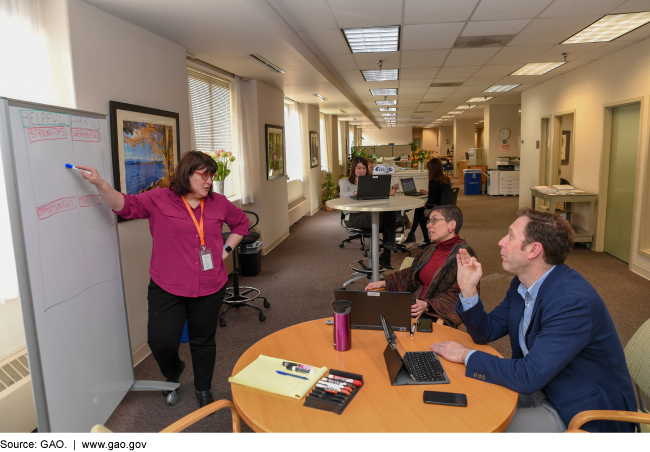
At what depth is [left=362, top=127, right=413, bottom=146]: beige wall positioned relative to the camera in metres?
26.0

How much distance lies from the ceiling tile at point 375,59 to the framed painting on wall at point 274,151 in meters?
1.71

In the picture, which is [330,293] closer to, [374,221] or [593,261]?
[374,221]

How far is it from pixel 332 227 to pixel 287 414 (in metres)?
7.81

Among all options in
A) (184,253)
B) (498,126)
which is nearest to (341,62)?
(184,253)

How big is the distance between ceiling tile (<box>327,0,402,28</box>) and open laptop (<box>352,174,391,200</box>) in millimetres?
1553

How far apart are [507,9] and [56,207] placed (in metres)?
3.99

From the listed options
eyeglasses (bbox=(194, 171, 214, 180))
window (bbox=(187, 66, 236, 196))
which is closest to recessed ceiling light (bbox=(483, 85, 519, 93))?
window (bbox=(187, 66, 236, 196))

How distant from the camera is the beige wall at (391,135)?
85.1 ft

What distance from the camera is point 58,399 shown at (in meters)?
2.02

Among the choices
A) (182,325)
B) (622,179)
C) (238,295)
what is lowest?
(238,295)

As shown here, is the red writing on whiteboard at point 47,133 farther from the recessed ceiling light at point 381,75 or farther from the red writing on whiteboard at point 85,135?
the recessed ceiling light at point 381,75

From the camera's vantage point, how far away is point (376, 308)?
75.4 inches

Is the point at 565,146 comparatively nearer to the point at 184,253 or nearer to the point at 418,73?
the point at 418,73

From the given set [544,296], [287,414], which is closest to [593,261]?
[544,296]
